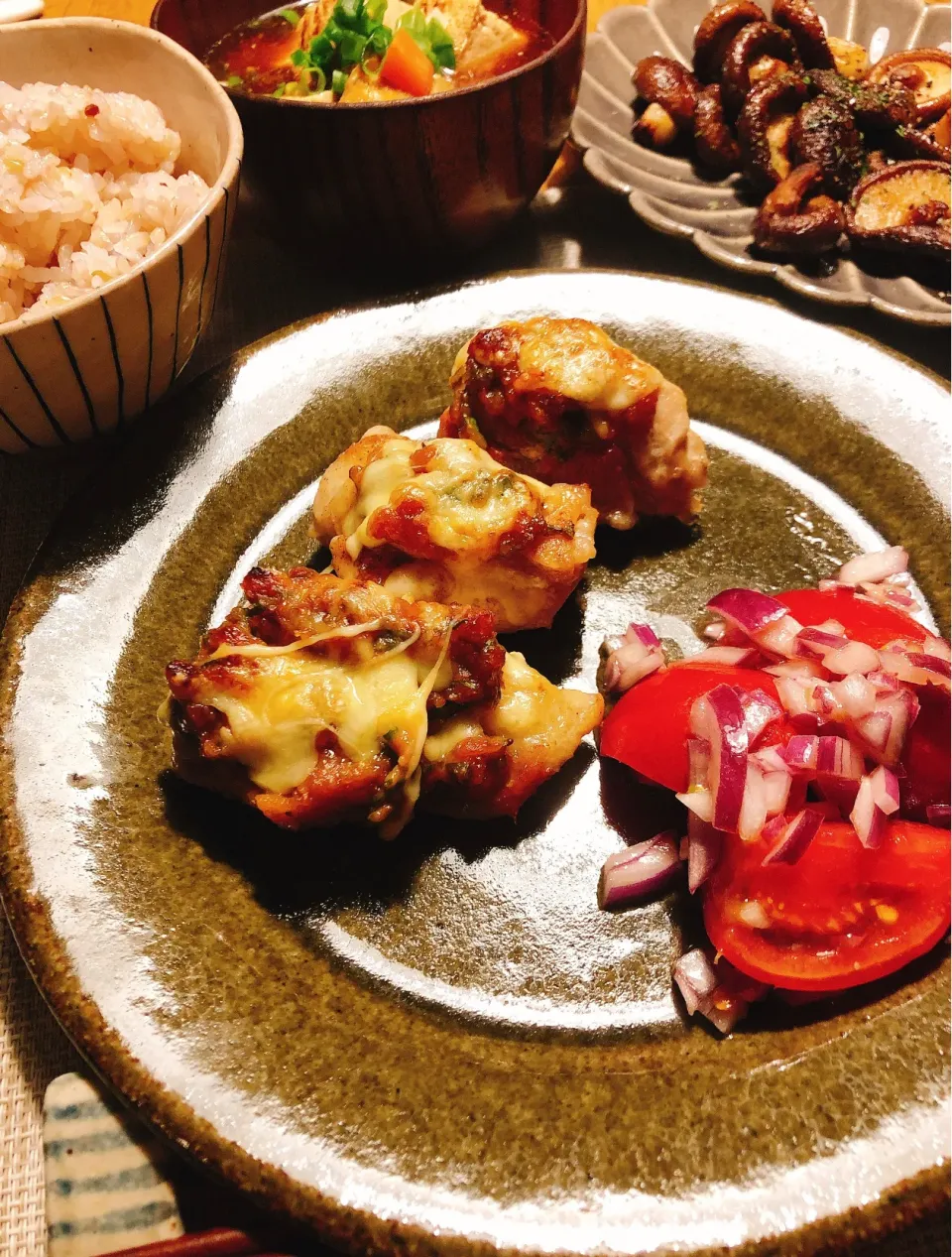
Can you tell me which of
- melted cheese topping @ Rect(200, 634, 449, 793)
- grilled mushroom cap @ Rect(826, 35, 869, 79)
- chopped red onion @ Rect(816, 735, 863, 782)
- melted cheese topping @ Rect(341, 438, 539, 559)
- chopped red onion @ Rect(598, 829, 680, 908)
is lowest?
chopped red onion @ Rect(598, 829, 680, 908)

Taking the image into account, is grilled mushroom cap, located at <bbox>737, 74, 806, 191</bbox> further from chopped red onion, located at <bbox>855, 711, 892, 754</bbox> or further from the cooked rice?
chopped red onion, located at <bbox>855, 711, 892, 754</bbox>

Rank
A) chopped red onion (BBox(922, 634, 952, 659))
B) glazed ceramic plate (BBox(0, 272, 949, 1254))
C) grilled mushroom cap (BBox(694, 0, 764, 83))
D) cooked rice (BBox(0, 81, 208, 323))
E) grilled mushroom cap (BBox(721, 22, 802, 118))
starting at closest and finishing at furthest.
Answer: glazed ceramic plate (BBox(0, 272, 949, 1254)), chopped red onion (BBox(922, 634, 952, 659)), cooked rice (BBox(0, 81, 208, 323)), grilled mushroom cap (BBox(721, 22, 802, 118)), grilled mushroom cap (BBox(694, 0, 764, 83))

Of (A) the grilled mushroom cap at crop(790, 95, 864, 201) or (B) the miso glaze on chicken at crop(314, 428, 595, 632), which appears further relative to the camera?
(A) the grilled mushroom cap at crop(790, 95, 864, 201)

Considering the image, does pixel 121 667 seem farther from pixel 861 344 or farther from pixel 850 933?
pixel 861 344

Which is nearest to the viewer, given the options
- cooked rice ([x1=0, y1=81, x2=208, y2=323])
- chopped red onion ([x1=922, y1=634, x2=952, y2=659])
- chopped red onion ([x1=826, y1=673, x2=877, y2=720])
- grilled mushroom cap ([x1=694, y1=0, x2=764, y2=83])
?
chopped red onion ([x1=826, y1=673, x2=877, y2=720])

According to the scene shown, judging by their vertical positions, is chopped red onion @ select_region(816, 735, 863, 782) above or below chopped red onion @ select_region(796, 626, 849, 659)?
below

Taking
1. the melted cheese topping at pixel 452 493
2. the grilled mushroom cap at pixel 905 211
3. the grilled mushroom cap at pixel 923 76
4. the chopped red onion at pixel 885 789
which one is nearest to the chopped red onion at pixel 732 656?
the chopped red onion at pixel 885 789

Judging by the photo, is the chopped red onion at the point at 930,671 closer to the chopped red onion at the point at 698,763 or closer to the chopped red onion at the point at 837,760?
the chopped red onion at the point at 837,760

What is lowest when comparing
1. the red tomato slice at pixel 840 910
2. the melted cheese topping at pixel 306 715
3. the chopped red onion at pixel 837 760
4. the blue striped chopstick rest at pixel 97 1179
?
the blue striped chopstick rest at pixel 97 1179

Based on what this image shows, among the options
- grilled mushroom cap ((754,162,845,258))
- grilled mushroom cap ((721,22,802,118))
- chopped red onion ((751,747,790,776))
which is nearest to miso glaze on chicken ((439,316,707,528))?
chopped red onion ((751,747,790,776))

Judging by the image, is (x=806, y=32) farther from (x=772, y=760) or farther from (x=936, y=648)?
(x=772, y=760)
